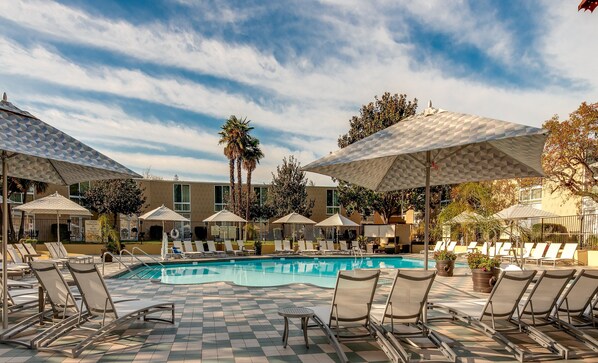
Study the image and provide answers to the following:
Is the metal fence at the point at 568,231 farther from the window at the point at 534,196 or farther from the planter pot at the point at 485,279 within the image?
the planter pot at the point at 485,279

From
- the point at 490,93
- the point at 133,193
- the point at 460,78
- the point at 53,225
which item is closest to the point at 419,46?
the point at 460,78

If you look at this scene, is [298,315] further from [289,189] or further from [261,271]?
[289,189]

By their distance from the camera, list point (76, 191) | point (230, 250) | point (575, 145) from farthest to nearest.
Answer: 1. point (76, 191)
2. point (230, 250)
3. point (575, 145)

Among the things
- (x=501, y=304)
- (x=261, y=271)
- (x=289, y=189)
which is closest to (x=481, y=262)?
(x=501, y=304)

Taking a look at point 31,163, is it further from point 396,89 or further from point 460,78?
point 396,89

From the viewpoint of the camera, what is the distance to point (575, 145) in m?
17.2

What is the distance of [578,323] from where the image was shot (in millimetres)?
5520

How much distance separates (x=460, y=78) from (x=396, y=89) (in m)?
12.4

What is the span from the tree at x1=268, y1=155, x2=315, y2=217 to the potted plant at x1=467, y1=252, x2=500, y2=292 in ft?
67.6

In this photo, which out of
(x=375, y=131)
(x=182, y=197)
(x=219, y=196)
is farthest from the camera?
(x=219, y=196)

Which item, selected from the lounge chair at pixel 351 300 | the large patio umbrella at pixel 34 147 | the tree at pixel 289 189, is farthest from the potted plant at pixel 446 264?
the tree at pixel 289 189

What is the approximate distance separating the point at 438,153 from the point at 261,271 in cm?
1170

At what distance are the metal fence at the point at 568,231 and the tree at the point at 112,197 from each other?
23221mm

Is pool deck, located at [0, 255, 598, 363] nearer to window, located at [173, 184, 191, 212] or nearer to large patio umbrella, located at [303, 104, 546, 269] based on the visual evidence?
large patio umbrella, located at [303, 104, 546, 269]
